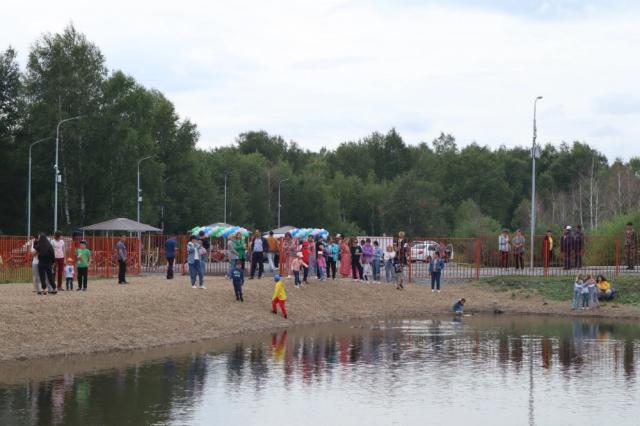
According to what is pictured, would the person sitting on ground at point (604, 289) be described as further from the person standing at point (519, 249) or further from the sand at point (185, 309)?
the person standing at point (519, 249)

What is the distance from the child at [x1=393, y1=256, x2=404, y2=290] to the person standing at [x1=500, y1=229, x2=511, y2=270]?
5931 millimetres

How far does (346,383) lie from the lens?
21453 mm

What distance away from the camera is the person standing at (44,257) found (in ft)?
98.3

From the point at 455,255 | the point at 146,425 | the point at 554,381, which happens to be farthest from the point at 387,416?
the point at 455,255

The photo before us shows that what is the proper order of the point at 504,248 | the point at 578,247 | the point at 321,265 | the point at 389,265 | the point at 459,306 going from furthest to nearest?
the point at 504,248 → the point at 578,247 → the point at 389,265 → the point at 321,265 → the point at 459,306

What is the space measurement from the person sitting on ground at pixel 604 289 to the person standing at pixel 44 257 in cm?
2247

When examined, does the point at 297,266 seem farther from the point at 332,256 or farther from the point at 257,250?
the point at 332,256

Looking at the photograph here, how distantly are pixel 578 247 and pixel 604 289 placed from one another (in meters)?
4.58

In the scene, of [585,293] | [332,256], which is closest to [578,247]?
[585,293]

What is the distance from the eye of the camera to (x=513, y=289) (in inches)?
1718

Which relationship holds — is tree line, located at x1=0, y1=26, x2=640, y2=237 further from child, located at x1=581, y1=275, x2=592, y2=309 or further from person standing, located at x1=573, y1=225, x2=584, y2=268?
child, located at x1=581, y1=275, x2=592, y2=309

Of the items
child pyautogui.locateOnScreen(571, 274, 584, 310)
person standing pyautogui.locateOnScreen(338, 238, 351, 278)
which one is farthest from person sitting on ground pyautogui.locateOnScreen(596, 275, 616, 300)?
person standing pyautogui.locateOnScreen(338, 238, 351, 278)

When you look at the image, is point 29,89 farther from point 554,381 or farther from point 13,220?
point 554,381

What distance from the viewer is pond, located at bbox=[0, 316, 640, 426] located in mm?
17688
